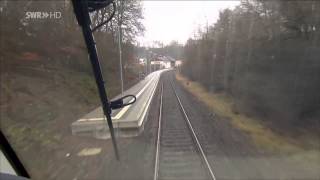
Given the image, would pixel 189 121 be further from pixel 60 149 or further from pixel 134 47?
pixel 60 149

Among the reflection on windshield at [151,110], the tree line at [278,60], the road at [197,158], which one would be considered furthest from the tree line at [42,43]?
the tree line at [278,60]

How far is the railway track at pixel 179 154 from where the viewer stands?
384 inches

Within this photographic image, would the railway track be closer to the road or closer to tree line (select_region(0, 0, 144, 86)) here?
the road

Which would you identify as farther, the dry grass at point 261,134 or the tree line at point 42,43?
the dry grass at point 261,134

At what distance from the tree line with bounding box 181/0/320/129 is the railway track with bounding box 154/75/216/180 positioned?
4.06 meters

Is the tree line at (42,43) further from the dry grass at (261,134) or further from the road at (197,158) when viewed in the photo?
the dry grass at (261,134)

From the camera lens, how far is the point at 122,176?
9438 millimetres

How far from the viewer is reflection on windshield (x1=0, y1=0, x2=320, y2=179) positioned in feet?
32.9

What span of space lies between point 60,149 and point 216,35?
28004 mm

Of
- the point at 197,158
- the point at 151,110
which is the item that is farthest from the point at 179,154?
the point at 151,110

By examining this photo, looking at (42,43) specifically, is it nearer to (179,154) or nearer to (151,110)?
(179,154)

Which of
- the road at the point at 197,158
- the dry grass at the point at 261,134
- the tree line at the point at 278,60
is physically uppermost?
the tree line at the point at 278,60

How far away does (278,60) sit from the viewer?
790 inches

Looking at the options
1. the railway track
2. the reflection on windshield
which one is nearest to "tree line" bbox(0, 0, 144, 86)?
the reflection on windshield
